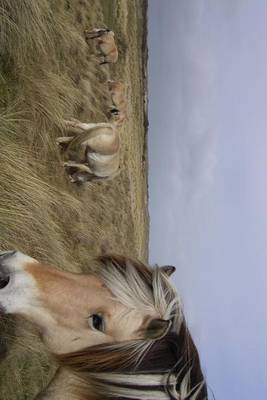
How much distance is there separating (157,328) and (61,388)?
0.64 meters

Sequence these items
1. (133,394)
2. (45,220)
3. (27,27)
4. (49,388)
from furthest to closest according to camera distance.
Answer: (27,27), (45,220), (49,388), (133,394)

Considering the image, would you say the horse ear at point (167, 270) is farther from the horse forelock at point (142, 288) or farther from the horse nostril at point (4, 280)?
the horse nostril at point (4, 280)

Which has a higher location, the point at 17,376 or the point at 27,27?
the point at 27,27

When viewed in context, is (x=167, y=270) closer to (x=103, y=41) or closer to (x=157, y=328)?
(x=157, y=328)

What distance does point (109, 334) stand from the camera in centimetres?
268

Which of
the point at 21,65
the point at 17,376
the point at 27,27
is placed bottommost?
the point at 17,376

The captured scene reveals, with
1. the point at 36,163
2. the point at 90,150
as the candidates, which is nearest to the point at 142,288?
the point at 36,163

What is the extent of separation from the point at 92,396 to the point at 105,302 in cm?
49

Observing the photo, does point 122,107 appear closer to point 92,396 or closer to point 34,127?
point 34,127

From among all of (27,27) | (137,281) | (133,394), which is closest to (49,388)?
(133,394)

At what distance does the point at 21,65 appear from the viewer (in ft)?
14.7

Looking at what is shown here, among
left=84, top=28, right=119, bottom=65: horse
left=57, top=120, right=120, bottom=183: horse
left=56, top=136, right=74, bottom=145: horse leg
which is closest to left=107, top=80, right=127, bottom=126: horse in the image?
left=84, top=28, right=119, bottom=65: horse

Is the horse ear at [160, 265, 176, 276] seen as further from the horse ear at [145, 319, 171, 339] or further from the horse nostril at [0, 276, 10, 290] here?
the horse nostril at [0, 276, 10, 290]

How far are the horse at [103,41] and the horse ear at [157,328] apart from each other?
741 centimetres
